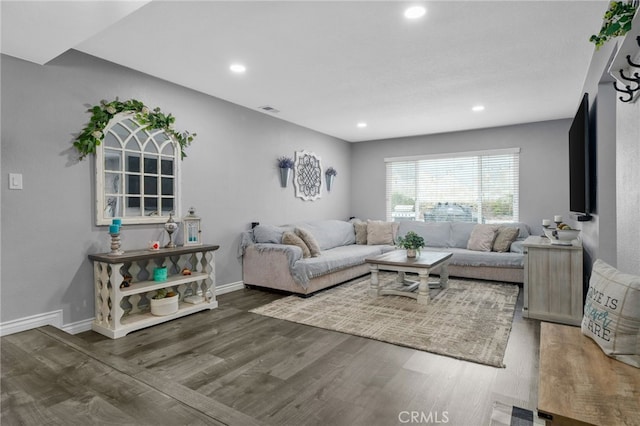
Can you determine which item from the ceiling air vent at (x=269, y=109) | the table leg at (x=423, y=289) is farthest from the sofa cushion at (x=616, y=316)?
the ceiling air vent at (x=269, y=109)

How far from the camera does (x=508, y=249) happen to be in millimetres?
5203

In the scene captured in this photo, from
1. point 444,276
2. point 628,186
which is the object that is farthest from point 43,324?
point 444,276

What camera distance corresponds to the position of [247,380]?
2.24m

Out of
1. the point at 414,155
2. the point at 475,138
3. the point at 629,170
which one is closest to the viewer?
the point at 629,170

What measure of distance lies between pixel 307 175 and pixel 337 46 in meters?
3.16

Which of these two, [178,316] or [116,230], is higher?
[116,230]

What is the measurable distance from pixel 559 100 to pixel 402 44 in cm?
283

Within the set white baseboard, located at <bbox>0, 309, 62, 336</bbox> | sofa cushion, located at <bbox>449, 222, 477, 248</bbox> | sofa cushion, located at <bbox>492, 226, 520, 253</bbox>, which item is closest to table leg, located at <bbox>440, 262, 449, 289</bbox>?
sofa cushion, located at <bbox>492, 226, 520, 253</bbox>

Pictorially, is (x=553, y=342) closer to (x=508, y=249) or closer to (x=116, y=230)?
(x=116, y=230)

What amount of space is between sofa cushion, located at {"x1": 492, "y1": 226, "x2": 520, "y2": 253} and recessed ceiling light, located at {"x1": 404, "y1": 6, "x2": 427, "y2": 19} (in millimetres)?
3815

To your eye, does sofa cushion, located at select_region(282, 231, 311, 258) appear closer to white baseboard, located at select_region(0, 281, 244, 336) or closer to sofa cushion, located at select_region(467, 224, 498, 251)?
white baseboard, located at select_region(0, 281, 244, 336)

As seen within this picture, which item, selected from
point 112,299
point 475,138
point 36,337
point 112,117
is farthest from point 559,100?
point 36,337

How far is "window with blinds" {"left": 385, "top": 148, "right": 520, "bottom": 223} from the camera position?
5.99 meters

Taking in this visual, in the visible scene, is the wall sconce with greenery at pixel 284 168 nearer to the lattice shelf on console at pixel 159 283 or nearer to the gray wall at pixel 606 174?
the lattice shelf on console at pixel 159 283
